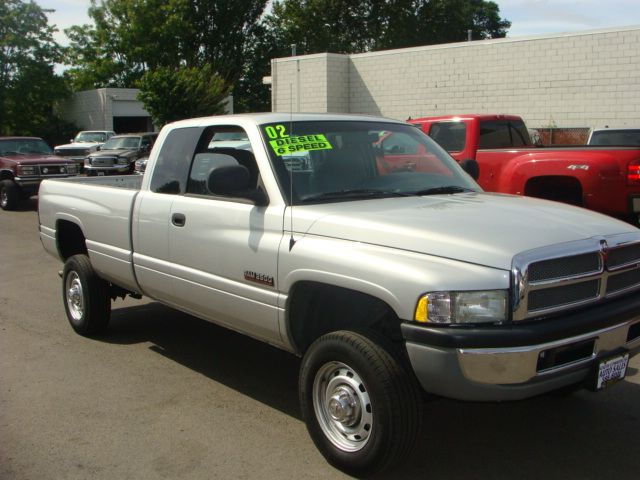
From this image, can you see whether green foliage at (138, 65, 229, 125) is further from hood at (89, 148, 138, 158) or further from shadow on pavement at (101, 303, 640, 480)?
shadow on pavement at (101, 303, 640, 480)

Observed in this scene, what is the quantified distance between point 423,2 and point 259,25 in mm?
13226

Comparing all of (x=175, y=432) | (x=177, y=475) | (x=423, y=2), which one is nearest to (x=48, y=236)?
(x=175, y=432)

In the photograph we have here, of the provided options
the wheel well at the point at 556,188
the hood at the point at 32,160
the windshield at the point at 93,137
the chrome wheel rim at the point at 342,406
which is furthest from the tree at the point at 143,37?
the chrome wheel rim at the point at 342,406

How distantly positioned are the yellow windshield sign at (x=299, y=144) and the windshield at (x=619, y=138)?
8821 mm

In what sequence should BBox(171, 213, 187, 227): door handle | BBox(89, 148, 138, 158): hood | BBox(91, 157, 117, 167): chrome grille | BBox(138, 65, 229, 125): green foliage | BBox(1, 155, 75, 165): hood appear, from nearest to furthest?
BBox(171, 213, 187, 227): door handle < BBox(1, 155, 75, 165): hood < BBox(91, 157, 117, 167): chrome grille < BBox(89, 148, 138, 158): hood < BBox(138, 65, 229, 125): green foliage

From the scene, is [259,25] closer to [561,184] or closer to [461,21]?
[461,21]

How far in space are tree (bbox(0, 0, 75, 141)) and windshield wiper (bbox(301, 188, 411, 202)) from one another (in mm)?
41897

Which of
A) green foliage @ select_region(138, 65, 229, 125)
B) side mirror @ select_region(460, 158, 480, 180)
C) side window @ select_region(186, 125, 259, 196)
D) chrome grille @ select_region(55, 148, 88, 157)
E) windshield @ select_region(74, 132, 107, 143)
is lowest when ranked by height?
chrome grille @ select_region(55, 148, 88, 157)

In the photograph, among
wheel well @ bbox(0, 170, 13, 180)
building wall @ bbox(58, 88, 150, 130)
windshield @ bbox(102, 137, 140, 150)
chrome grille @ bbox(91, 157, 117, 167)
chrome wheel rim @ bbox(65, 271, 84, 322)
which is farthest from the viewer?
building wall @ bbox(58, 88, 150, 130)

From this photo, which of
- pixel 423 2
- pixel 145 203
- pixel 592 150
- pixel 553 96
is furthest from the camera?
pixel 423 2

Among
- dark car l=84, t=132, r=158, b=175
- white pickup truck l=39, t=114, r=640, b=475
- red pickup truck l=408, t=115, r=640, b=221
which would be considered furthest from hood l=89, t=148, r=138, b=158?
white pickup truck l=39, t=114, r=640, b=475

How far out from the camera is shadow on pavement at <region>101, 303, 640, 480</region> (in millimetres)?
3768

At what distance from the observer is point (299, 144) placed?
4477mm

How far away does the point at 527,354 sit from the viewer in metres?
3.15
